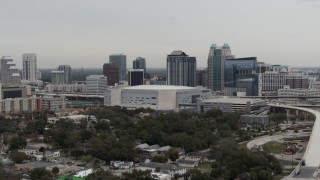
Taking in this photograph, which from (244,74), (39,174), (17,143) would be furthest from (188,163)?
(244,74)

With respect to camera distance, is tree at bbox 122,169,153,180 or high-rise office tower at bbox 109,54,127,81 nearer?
tree at bbox 122,169,153,180

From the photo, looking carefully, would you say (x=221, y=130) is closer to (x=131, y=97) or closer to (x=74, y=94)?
(x=131, y=97)

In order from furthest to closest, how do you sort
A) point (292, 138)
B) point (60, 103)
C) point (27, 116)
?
point (60, 103), point (27, 116), point (292, 138)

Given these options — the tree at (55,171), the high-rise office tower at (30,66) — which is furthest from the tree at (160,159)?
the high-rise office tower at (30,66)

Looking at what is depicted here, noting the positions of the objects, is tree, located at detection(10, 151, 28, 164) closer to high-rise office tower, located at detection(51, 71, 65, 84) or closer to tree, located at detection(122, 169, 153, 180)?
tree, located at detection(122, 169, 153, 180)

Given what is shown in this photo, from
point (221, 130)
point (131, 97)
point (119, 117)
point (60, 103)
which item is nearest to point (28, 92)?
point (60, 103)

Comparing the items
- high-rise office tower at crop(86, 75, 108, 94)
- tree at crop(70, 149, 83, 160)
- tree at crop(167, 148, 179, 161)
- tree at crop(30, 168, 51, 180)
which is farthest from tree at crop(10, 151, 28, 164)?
high-rise office tower at crop(86, 75, 108, 94)
